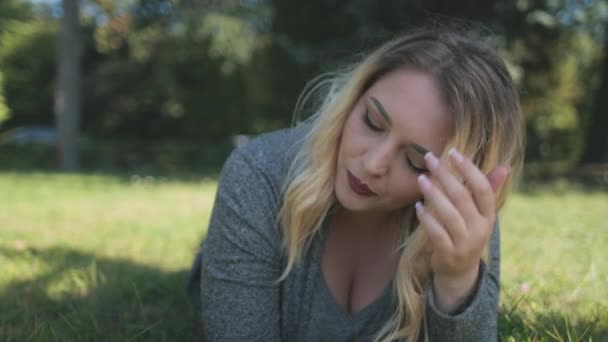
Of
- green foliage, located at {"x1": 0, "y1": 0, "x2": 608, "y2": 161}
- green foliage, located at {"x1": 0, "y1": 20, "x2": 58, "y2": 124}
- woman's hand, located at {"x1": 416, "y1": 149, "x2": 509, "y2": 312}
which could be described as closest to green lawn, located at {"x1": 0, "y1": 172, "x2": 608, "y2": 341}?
woman's hand, located at {"x1": 416, "y1": 149, "x2": 509, "y2": 312}

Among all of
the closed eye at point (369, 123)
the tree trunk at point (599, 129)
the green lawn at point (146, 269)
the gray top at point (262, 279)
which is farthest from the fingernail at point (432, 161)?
the tree trunk at point (599, 129)

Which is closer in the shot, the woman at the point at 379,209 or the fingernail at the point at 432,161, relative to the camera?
the fingernail at the point at 432,161

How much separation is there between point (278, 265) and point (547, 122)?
60.5 feet

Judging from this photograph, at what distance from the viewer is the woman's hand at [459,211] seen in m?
1.29

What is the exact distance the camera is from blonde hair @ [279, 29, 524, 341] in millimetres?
1549

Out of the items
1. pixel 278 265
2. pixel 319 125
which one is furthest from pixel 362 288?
pixel 319 125

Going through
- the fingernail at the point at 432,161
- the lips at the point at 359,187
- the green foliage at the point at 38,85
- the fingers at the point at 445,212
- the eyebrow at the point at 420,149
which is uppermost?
the fingernail at the point at 432,161

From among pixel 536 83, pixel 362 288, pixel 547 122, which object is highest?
pixel 362 288

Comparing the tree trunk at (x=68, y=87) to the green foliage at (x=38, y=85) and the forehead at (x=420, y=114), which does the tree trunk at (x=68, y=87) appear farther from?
the forehead at (x=420, y=114)

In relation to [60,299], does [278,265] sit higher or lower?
higher

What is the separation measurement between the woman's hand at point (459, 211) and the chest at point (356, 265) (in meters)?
0.47

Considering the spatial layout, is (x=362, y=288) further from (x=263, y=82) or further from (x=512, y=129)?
(x=263, y=82)

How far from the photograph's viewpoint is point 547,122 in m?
18.4

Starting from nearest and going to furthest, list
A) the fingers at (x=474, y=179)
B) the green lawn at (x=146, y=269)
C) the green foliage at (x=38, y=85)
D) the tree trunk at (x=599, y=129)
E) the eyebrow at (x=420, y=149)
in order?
the fingers at (x=474, y=179) < the eyebrow at (x=420, y=149) < the green lawn at (x=146, y=269) < the tree trunk at (x=599, y=129) < the green foliage at (x=38, y=85)
